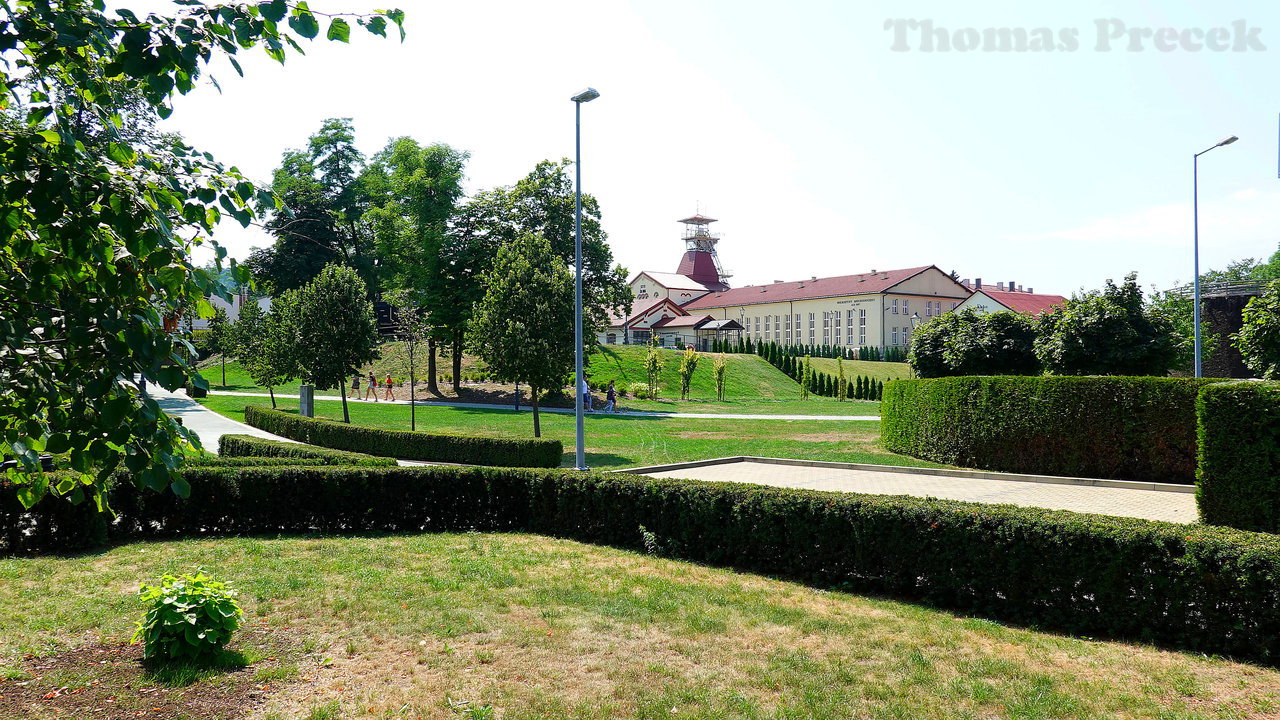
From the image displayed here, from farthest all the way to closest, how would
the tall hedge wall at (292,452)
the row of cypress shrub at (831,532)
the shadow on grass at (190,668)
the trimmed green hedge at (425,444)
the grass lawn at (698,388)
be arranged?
1. the grass lawn at (698,388)
2. the trimmed green hedge at (425,444)
3. the tall hedge wall at (292,452)
4. the row of cypress shrub at (831,532)
5. the shadow on grass at (190,668)

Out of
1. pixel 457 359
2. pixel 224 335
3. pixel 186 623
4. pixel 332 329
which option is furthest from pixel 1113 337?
pixel 224 335

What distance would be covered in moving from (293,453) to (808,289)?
→ 75260 mm

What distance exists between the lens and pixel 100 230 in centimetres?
338

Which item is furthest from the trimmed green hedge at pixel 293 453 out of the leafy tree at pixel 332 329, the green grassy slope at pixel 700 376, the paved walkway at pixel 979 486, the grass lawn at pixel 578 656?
the green grassy slope at pixel 700 376

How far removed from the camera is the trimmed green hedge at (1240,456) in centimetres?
1103

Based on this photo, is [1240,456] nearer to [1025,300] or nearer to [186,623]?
[186,623]

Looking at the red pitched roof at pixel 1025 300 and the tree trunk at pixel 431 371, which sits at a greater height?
the red pitched roof at pixel 1025 300

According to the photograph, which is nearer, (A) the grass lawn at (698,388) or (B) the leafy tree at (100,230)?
(B) the leafy tree at (100,230)

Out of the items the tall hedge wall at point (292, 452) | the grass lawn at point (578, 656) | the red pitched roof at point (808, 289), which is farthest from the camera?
the red pitched roof at point (808, 289)

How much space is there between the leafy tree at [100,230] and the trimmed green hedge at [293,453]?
1059 cm

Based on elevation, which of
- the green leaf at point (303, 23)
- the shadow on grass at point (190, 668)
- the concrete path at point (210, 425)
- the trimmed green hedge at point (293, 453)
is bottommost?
the shadow on grass at point (190, 668)

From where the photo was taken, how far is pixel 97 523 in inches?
411

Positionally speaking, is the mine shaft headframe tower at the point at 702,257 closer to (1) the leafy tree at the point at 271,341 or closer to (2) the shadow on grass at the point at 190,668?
(1) the leafy tree at the point at 271,341

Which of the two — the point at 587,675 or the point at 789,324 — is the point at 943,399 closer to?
the point at 587,675
